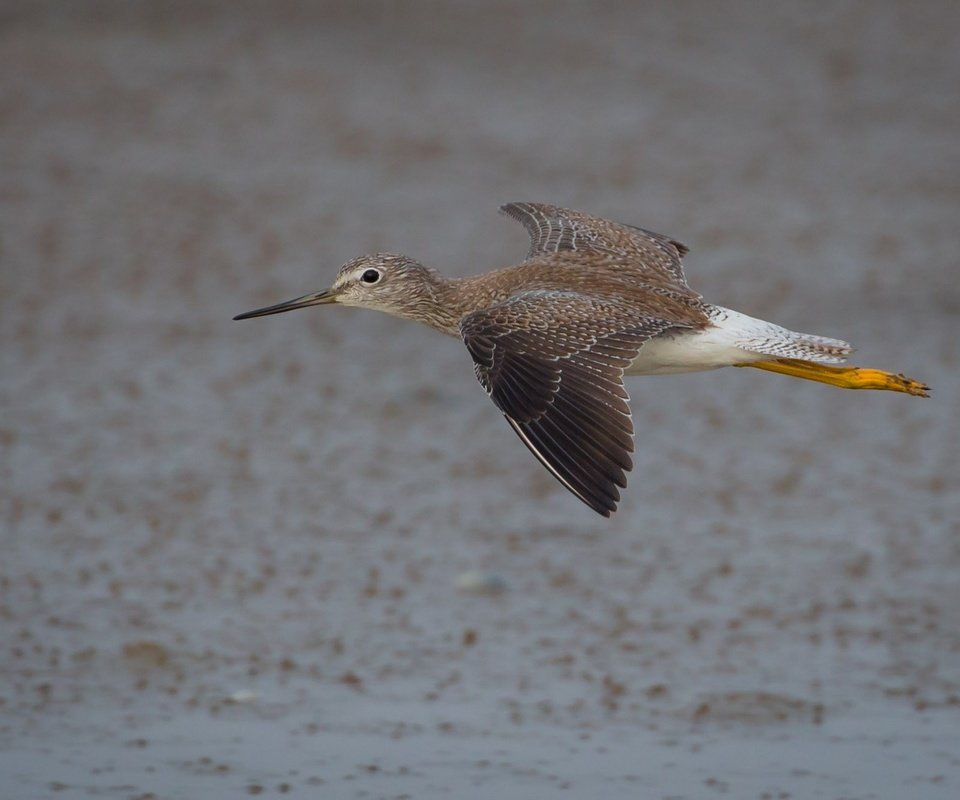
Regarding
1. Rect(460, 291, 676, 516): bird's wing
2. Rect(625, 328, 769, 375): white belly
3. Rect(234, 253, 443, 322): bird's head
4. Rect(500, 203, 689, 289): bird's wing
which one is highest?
Rect(500, 203, 689, 289): bird's wing

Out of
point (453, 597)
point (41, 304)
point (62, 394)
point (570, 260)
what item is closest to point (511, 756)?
point (453, 597)

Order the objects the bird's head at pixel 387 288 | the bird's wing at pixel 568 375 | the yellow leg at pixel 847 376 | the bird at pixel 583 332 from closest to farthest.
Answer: the bird's wing at pixel 568 375 → the bird at pixel 583 332 → the yellow leg at pixel 847 376 → the bird's head at pixel 387 288

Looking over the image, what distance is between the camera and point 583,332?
612 centimetres

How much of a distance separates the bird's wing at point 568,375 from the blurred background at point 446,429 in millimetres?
1862

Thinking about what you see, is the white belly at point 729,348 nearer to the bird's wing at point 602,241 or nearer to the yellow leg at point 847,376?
the yellow leg at point 847,376

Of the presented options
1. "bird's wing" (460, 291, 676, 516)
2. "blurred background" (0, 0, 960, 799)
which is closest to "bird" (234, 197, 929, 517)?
"bird's wing" (460, 291, 676, 516)

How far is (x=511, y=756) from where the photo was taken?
7219 mm

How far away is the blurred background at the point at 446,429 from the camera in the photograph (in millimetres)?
7469

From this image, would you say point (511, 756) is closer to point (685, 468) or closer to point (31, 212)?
point (685, 468)

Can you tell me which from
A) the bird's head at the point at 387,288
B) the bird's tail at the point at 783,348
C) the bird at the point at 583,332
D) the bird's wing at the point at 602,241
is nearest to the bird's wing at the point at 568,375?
the bird at the point at 583,332

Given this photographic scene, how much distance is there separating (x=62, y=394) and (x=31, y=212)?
2.76 metres

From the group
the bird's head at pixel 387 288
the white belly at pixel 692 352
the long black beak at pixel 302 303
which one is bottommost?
the white belly at pixel 692 352

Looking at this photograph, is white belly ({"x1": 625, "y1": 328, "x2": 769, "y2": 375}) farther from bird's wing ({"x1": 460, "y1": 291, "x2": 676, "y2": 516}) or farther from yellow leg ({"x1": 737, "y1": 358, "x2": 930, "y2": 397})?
yellow leg ({"x1": 737, "y1": 358, "x2": 930, "y2": 397})

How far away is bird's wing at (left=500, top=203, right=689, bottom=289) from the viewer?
24.2 feet
